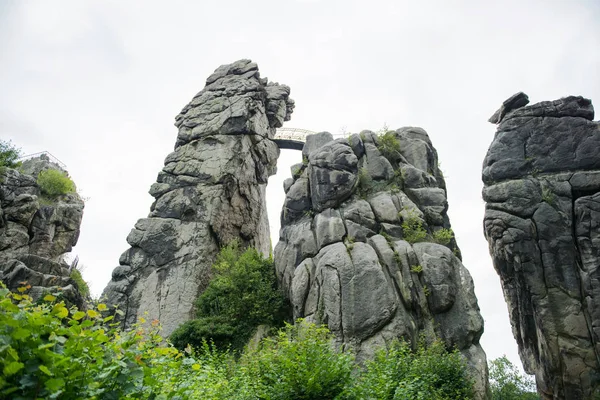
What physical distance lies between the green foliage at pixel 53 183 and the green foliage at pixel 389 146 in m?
25.3

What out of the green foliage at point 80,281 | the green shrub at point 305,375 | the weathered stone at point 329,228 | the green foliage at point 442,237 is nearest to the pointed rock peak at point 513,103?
the green foliage at point 442,237

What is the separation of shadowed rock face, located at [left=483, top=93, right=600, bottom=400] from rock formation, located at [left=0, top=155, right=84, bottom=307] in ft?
79.4

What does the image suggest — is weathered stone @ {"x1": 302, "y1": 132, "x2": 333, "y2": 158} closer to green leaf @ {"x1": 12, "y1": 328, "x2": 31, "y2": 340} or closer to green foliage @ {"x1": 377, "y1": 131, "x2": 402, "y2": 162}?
green foliage @ {"x1": 377, "y1": 131, "x2": 402, "y2": 162}

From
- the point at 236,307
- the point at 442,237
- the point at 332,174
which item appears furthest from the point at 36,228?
the point at 442,237

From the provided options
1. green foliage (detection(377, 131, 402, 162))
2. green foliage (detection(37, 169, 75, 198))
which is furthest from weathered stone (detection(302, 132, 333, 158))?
green foliage (detection(37, 169, 75, 198))

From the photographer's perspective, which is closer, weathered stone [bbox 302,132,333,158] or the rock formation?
the rock formation

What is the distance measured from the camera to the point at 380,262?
989 inches

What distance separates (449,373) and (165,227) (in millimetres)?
20499

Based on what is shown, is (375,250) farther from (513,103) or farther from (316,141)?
(513,103)

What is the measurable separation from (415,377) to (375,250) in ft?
34.4

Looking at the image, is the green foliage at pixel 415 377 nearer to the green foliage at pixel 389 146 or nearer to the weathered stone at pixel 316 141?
the green foliage at pixel 389 146

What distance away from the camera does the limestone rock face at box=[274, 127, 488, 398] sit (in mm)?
A: 23219

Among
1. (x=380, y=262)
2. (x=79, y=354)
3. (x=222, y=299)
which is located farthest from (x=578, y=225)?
(x=79, y=354)

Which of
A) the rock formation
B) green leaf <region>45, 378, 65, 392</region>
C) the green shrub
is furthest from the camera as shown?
the rock formation
